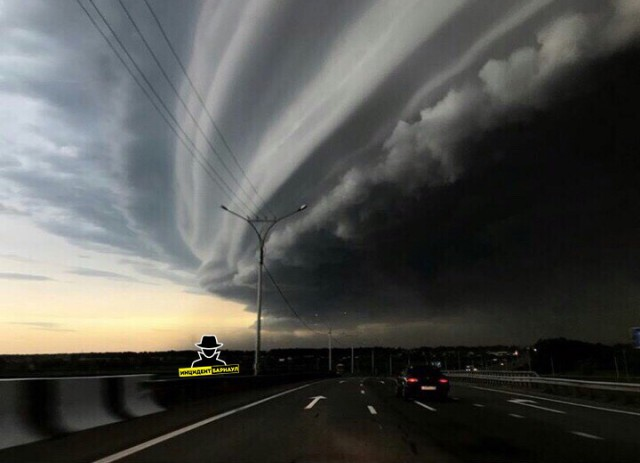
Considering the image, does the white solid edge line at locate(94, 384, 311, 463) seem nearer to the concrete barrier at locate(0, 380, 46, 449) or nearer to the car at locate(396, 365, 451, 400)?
the concrete barrier at locate(0, 380, 46, 449)

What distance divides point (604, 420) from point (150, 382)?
12324 millimetres

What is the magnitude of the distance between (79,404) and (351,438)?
5458 millimetres

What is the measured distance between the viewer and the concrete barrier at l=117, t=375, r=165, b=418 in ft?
43.7

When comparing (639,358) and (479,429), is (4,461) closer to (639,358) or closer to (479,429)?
(479,429)

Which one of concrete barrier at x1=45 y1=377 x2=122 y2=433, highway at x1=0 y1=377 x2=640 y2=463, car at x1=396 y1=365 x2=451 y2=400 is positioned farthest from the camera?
car at x1=396 y1=365 x2=451 y2=400

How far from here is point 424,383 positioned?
2245cm

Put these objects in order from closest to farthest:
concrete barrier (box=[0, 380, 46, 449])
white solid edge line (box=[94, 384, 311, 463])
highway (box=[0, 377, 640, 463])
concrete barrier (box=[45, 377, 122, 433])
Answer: white solid edge line (box=[94, 384, 311, 463]) → highway (box=[0, 377, 640, 463]) → concrete barrier (box=[0, 380, 46, 449]) → concrete barrier (box=[45, 377, 122, 433])

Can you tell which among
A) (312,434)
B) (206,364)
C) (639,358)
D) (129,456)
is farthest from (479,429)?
(639,358)

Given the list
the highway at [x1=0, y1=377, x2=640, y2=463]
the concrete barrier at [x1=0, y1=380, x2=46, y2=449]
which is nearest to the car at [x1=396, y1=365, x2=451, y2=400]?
the highway at [x1=0, y1=377, x2=640, y2=463]

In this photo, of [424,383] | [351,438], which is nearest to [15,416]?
[351,438]

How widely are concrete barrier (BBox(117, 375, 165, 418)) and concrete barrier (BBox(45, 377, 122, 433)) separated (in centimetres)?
73

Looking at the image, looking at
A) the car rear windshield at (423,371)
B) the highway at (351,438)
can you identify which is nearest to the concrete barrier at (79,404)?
the highway at (351,438)

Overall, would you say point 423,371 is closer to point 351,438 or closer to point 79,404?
point 351,438

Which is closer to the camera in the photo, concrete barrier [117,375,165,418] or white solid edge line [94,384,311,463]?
white solid edge line [94,384,311,463]
